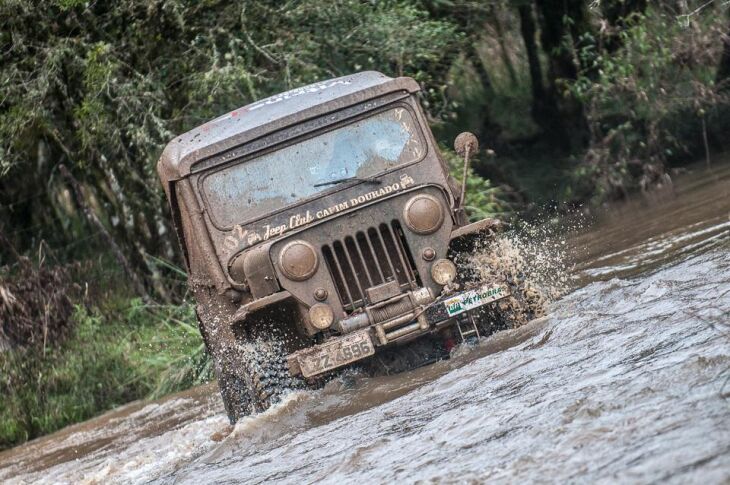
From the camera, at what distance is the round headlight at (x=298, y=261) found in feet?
26.6

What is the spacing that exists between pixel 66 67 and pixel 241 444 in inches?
359

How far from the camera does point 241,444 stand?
25.3 ft

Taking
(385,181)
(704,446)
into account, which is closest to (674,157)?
(385,181)

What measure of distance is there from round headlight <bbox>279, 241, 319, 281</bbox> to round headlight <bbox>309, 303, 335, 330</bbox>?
224 mm

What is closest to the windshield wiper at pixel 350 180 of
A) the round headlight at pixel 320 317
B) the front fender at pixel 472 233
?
the front fender at pixel 472 233

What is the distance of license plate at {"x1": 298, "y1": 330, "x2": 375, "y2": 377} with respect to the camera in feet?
25.5

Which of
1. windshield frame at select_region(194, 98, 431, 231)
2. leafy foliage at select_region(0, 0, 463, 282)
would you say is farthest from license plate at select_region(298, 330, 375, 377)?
leafy foliage at select_region(0, 0, 463, 282)

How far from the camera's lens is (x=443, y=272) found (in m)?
8.26

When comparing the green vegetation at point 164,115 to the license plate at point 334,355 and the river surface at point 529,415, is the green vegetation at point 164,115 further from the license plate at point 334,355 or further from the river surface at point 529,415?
the license plate at point 334,355

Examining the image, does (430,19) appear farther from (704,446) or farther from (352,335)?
(704,446)

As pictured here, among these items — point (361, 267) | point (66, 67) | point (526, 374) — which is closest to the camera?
point (526, 374)

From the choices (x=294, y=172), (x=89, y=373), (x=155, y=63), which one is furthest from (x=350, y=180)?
(x=155, y=63)

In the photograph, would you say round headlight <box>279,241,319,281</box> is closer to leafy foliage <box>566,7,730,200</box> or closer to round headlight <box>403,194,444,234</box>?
round headlight <box>403,194,444,234</box>

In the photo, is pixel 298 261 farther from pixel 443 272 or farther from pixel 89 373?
pixel 89 373
